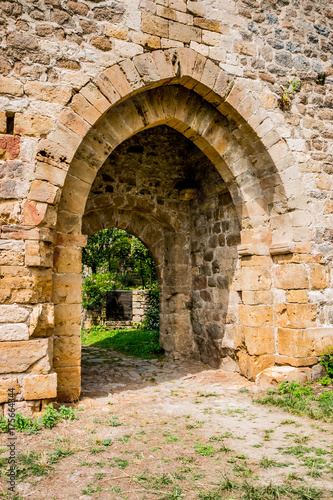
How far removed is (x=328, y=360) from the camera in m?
Result: 4.42

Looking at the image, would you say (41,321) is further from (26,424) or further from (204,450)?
(204,450)

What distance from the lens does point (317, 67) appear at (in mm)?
4863

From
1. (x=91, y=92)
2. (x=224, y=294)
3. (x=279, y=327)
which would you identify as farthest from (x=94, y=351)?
(x=91, y=92)

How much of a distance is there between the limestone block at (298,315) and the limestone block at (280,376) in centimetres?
48

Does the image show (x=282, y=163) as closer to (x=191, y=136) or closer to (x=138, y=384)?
(x=191, y=136)

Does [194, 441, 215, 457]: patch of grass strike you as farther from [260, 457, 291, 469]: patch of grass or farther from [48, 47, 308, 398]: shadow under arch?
[48, 47, 308, 398]: shadow under arch

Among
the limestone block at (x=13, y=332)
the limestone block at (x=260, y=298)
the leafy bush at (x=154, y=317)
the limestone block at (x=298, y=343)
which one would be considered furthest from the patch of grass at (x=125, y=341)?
the limestone block at (x=13, y=332)

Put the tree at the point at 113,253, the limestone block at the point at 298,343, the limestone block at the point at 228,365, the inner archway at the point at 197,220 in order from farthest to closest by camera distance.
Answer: the tree at the point at 113,253, the limestone block at the point at 228,365, the limestone block at the point at 298,343, the inner archway at the point at 197,220

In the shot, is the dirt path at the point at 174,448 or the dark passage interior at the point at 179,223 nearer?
→ the dirt path at the point at 174,448

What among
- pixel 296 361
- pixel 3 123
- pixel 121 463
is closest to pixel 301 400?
pixel 296 361

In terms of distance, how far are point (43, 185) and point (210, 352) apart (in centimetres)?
357

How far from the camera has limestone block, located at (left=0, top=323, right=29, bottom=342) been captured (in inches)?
121

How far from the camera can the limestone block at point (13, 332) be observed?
3.07m

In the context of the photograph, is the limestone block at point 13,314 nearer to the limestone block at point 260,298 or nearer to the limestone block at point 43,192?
the limestone block at point 43,192
